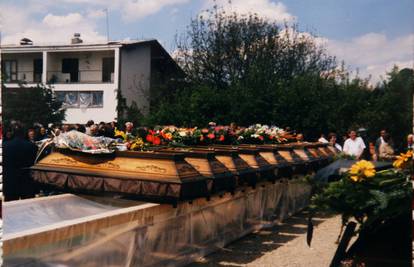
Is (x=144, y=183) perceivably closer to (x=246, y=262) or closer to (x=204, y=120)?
(x=246, y=262)

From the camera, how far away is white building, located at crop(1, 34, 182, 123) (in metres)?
3.12

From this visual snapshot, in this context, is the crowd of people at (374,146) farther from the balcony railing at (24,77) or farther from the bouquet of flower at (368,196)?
the balcony railing at (24,77)

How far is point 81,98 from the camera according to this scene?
3604mm

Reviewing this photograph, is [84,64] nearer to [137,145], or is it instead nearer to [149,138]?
[137,145]

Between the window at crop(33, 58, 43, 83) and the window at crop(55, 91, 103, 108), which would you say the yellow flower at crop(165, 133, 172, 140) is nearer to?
the window at crop(55, 91, 103, 108)

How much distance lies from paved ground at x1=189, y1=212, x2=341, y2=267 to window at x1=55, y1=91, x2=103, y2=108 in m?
1.63

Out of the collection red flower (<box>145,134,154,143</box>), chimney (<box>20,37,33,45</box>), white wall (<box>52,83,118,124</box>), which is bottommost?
red flower (<box>145,134,154,143</box>)

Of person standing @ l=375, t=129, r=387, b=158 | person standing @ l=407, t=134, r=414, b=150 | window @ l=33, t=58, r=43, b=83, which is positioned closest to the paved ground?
person standing @ l=375, t=129, r=387, b=158

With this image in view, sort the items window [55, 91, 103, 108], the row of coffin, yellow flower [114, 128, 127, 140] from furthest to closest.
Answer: yellow flower [114, 128, 127, 140], the row of coffin, window [55, 91, 103, 108]

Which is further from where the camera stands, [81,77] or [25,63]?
[81,77]

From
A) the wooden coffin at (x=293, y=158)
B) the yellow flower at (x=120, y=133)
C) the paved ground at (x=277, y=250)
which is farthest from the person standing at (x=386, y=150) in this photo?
the wooden coffin at (x=293, y=158)

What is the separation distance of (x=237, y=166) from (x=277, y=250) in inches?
35.0

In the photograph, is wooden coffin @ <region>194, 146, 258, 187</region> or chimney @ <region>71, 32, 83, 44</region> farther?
wooden coffin @ <region>194, 146, 258, 187</region>

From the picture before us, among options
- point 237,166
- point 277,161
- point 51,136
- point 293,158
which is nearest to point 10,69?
point 51,136
